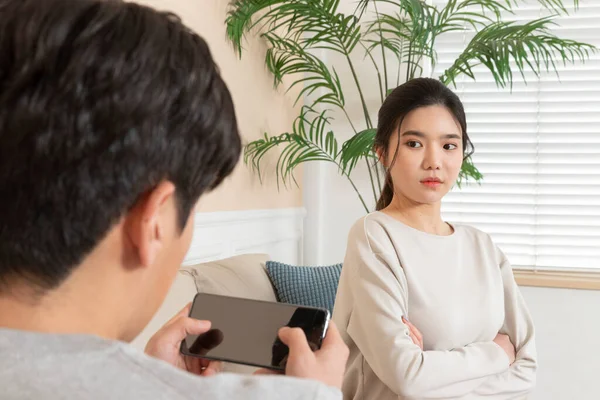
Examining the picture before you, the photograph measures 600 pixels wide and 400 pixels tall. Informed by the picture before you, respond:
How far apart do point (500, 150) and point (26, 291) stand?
3.11m

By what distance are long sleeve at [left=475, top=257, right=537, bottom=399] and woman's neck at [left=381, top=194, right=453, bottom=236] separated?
23 centimetres

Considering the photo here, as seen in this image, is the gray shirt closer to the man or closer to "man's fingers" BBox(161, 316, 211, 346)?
the man

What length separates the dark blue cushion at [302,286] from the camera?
2.29 m

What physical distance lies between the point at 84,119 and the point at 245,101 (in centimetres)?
240

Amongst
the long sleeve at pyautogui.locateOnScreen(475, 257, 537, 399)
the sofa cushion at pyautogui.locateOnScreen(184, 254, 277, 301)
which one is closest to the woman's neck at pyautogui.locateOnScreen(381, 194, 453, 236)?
the long sleeve at pyautogui.locateOnScreen(475, 257, 537, 399)

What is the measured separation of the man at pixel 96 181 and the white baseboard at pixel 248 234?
68.7 inches

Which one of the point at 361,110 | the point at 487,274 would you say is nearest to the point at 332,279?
the point at 487,274

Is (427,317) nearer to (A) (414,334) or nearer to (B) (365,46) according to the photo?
(A) (414,334)

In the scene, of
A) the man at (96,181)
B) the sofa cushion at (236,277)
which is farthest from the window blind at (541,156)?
the man at (96,181)

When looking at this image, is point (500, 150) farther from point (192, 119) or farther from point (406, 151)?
point (192, 119)

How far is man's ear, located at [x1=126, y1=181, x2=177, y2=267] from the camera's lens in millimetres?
608

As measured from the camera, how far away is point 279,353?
896 mm

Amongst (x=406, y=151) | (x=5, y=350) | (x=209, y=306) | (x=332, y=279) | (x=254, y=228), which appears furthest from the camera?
(x=254, y=228)

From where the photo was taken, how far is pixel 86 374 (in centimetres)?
55
